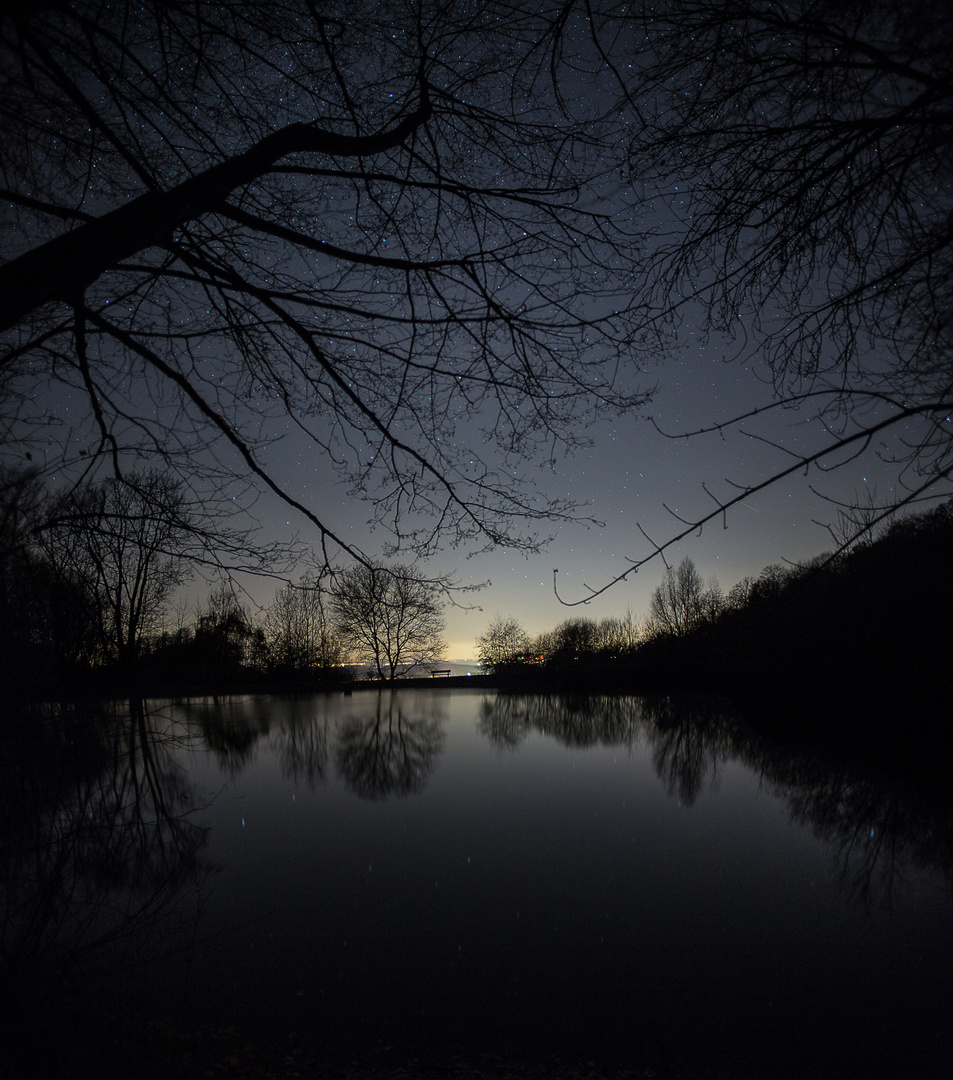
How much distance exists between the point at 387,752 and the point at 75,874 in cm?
667

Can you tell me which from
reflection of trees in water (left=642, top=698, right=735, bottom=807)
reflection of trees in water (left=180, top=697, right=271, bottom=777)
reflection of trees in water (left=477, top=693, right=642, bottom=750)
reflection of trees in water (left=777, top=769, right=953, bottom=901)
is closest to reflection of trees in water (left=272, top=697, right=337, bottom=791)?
reflection of trees in water (left=180, top=697, right=271, bottom=777)

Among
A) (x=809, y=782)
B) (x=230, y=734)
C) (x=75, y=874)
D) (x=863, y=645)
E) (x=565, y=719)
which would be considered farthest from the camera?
(x=565, y=719)

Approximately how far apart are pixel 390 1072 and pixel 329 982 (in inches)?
31.5

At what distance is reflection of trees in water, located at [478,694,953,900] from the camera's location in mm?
5109

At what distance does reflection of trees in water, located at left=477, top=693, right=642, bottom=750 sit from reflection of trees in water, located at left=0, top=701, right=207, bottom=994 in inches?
279

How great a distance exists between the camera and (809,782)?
25.3 ft

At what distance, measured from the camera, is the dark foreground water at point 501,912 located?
2717 mm

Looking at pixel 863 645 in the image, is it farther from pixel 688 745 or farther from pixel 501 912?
pixel 501 912

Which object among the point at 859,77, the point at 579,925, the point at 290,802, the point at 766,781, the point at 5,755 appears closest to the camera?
the point at 859,77

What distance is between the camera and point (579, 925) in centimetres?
374

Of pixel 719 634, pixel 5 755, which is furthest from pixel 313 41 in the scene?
pixel 5 755

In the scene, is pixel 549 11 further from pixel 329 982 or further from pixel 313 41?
pixel 329 982

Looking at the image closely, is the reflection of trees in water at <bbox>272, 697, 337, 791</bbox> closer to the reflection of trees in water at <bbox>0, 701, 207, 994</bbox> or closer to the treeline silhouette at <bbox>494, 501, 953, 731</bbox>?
the reflection of trees in water at <bbox>0, 701, 207, 994</bbox>

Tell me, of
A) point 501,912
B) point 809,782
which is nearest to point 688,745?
point 809,782
